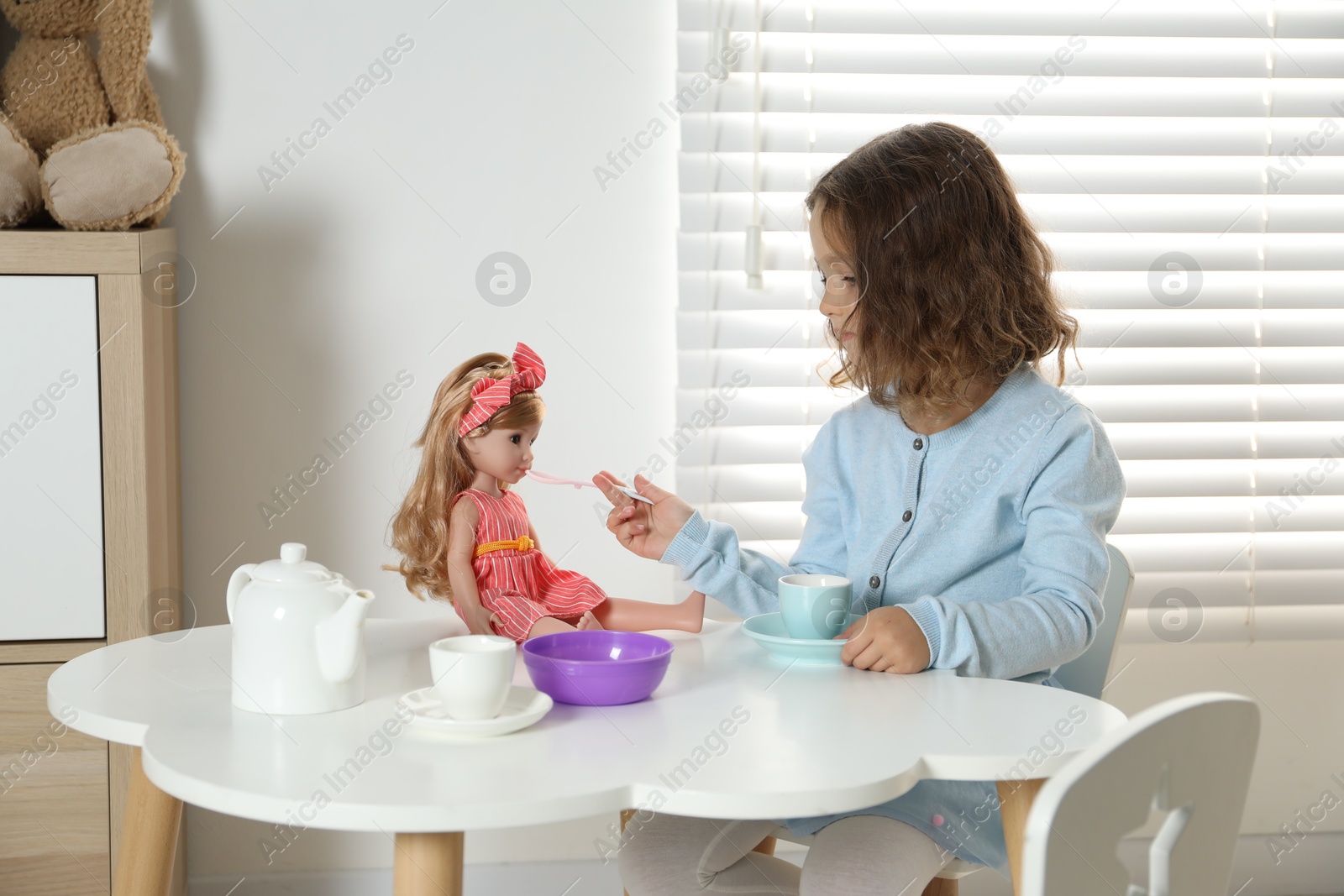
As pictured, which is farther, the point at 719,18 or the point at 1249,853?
the point at 1249,853

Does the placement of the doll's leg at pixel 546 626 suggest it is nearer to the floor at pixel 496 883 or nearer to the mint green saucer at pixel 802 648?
the mint green saucer at pixel 802 648

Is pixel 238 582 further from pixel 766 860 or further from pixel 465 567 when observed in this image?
pixel 766 860

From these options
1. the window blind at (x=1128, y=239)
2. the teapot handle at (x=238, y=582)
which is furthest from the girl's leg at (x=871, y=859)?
the window blind at (x=1128, y=239)

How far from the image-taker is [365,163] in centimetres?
169

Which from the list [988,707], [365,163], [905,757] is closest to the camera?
[905,757]

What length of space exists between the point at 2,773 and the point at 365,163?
97 centimetres

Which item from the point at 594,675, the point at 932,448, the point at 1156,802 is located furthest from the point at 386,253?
the point at 1156,802

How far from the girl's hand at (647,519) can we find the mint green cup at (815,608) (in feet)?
0.64

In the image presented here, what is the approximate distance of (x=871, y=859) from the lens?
1015 mm

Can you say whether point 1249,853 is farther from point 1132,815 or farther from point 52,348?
point 52,348

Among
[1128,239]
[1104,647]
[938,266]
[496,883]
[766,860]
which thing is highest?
[1128,239]

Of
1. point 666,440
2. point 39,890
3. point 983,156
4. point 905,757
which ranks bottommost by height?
point 39,890

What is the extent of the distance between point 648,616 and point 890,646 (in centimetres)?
28

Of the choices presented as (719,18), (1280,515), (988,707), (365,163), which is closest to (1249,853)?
(1280,515)
